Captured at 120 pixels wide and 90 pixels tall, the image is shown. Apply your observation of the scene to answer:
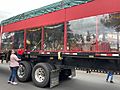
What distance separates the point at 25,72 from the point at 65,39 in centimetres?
259

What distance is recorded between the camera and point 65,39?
7.33 meters

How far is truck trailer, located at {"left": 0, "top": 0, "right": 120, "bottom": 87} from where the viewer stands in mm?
6137

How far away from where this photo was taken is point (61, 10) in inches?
302

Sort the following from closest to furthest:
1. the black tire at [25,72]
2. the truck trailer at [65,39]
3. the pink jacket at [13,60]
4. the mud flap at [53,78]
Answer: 1. the truck trailer at [65,39]
2. the mud flap at [53,78]
3. the pink jacket at [13,60]
4. the black tire at [25,72]

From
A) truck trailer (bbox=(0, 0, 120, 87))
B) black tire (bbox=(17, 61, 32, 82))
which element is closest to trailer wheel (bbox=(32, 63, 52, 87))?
truck trailer (bbox=(0, 0, 120, 87))

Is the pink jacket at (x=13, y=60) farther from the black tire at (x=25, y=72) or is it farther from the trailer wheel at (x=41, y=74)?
the trailer wheel at (x=41, y=74)

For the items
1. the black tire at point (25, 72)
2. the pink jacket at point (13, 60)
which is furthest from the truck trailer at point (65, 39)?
the pink jacket at point (13, 60)

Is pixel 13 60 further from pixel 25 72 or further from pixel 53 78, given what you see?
pixel 53 78

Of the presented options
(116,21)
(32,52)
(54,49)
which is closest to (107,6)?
(116,21)

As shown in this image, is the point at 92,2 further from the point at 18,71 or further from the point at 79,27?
the point at 18,71

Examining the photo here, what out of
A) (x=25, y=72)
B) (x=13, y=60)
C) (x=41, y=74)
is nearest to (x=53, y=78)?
(x=41, y=74)

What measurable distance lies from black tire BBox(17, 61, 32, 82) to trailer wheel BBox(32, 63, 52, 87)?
48cm

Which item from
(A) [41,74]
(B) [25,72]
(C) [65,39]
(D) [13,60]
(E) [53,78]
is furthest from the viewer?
(B) [25,72]

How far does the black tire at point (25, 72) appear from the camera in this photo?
8.75 meters
